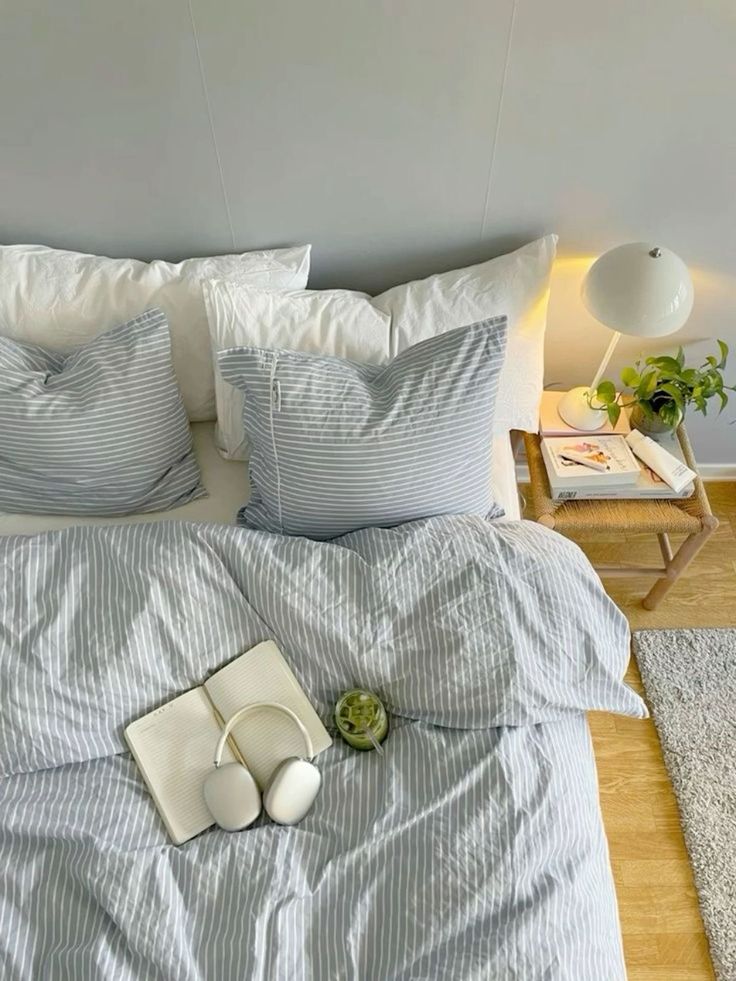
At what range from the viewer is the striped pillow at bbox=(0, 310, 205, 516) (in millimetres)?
1151

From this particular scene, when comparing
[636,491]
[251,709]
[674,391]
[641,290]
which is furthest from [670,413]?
[251,709]

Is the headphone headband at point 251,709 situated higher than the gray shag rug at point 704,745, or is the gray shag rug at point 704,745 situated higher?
the headphone headband at point 251,709

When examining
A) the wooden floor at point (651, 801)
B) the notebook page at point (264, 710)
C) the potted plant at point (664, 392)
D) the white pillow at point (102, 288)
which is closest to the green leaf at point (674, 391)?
the potted plant at point (664, 392)

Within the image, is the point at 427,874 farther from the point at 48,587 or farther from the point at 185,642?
the point at 48,587

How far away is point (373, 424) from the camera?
1.10 metres

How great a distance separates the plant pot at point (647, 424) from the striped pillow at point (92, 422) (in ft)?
3.03

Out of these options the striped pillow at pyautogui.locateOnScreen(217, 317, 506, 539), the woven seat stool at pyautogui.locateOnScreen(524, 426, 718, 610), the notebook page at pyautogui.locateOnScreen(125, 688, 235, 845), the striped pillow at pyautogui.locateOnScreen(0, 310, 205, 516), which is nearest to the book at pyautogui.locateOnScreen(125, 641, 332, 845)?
the notebook page at pyautogui.locateOnScreen(125, 688, 235, 845)

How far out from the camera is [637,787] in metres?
1.49

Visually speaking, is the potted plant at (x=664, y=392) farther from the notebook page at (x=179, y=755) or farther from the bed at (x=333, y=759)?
the notebook page at (x=179, y=755)

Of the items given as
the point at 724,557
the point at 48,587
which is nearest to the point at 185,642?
the point at 48,587

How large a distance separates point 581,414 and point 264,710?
0.87 metres

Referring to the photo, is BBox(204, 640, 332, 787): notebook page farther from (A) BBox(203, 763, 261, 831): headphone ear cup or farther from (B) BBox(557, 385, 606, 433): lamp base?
(B) BBox(557, 385, 606, 433): lamp base

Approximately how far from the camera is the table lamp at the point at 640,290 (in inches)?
45.2

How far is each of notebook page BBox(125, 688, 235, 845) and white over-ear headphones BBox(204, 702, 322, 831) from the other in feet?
0.11
